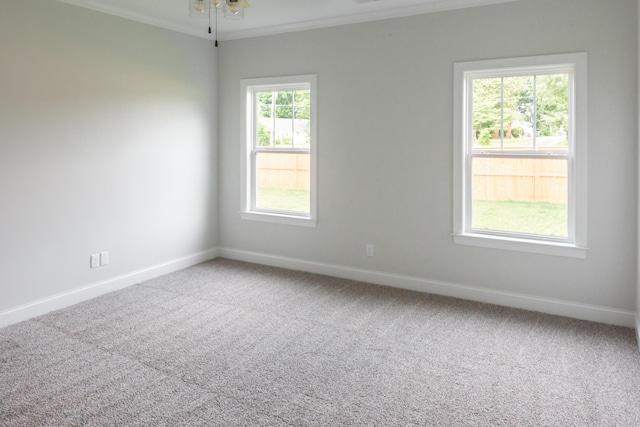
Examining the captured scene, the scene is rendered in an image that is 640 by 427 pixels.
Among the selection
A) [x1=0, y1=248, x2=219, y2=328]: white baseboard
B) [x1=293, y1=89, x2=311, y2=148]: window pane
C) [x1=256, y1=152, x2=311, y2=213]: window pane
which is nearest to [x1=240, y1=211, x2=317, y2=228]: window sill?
[x1=256, y1=152, x2=311, y2=213]: window pane

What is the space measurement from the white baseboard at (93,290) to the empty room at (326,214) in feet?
0.07

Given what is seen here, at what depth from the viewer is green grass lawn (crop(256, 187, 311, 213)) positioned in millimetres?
5332

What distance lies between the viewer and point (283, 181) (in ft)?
17.9

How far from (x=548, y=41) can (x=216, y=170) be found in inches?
149

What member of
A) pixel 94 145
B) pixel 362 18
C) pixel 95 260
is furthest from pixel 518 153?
pixel 95 260

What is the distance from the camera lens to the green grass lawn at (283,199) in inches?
210

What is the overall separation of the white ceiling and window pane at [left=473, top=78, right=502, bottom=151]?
691mm

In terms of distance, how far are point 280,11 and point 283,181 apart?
1.82 meters

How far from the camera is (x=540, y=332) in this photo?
358cm

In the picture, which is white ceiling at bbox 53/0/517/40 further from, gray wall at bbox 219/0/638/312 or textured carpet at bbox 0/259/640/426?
textured carpet at bbox 0/259/640/426

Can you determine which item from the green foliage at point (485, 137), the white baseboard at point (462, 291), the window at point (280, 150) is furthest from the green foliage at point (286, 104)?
the green foliage at point (485, 137)

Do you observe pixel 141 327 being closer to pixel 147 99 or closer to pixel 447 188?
pixel 147 99

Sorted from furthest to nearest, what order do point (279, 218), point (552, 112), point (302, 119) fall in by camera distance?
point (279, 218) < point (302, 119) < point (552, 112)

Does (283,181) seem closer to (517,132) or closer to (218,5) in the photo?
(218,5)
